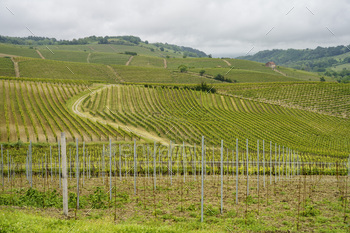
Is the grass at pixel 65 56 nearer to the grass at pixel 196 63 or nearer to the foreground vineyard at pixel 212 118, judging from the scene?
the grass at pixel 196 63

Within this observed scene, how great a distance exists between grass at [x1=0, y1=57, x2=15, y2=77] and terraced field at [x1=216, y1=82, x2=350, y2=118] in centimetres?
5924

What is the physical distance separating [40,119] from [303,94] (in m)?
64.3

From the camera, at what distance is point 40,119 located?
4669cm

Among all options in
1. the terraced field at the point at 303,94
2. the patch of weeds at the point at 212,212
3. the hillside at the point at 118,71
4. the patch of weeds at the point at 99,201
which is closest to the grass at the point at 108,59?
the hillside at the point at 118,71

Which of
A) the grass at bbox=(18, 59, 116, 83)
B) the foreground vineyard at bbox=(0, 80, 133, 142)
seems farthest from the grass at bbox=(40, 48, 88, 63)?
the foreground vineyard at bbox=(0, 80, 133, 142)

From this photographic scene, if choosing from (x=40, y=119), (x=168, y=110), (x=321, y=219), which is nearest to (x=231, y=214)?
(x=321, y=219)

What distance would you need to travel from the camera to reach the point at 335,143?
4756 centimetres

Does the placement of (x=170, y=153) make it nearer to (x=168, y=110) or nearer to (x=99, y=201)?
(x=99, y=201)

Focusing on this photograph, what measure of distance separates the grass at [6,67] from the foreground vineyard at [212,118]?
33843 mm

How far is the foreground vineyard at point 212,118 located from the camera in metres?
46.4

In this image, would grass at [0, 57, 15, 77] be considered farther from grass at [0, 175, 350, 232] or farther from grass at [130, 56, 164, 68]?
grass at [0, 175, 350, 232]

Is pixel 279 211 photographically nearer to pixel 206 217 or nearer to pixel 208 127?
pixel 206 217

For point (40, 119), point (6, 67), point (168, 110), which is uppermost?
point (6, 67)

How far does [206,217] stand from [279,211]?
9.62 ft
